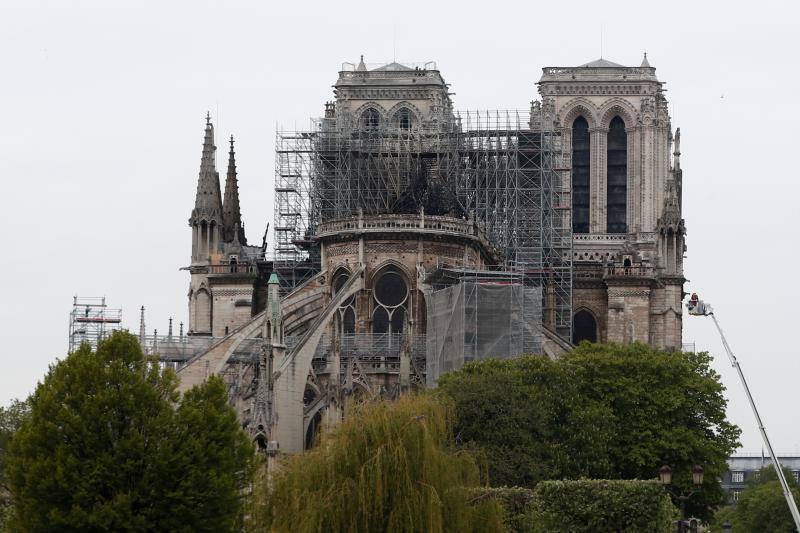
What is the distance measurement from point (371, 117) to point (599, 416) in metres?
41.5

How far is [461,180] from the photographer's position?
116 m

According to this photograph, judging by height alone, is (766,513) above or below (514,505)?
below

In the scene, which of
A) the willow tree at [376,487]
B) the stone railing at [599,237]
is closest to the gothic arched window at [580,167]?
the stone railing at [599,237]

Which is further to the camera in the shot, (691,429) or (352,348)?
(352,348)

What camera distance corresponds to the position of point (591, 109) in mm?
130375

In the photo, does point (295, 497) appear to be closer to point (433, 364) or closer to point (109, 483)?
point (109, 483)

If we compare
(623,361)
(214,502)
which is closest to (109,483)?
(214,502)

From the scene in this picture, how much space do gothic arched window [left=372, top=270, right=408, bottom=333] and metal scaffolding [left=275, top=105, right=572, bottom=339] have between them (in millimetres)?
8606

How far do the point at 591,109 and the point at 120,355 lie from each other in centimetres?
6768

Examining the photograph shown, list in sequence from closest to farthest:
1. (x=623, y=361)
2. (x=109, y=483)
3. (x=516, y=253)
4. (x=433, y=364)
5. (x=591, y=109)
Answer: (x=109, y=483), (x=623, y=361), (x=433, y=364), (x=516, y=253), (x=591, y=109)

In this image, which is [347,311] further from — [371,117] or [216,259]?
[371,117]

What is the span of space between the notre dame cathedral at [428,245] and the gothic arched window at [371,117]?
100 mm


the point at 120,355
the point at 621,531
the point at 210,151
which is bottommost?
the point at 621,531

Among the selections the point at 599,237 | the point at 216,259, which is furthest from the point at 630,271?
the point at 216,259
